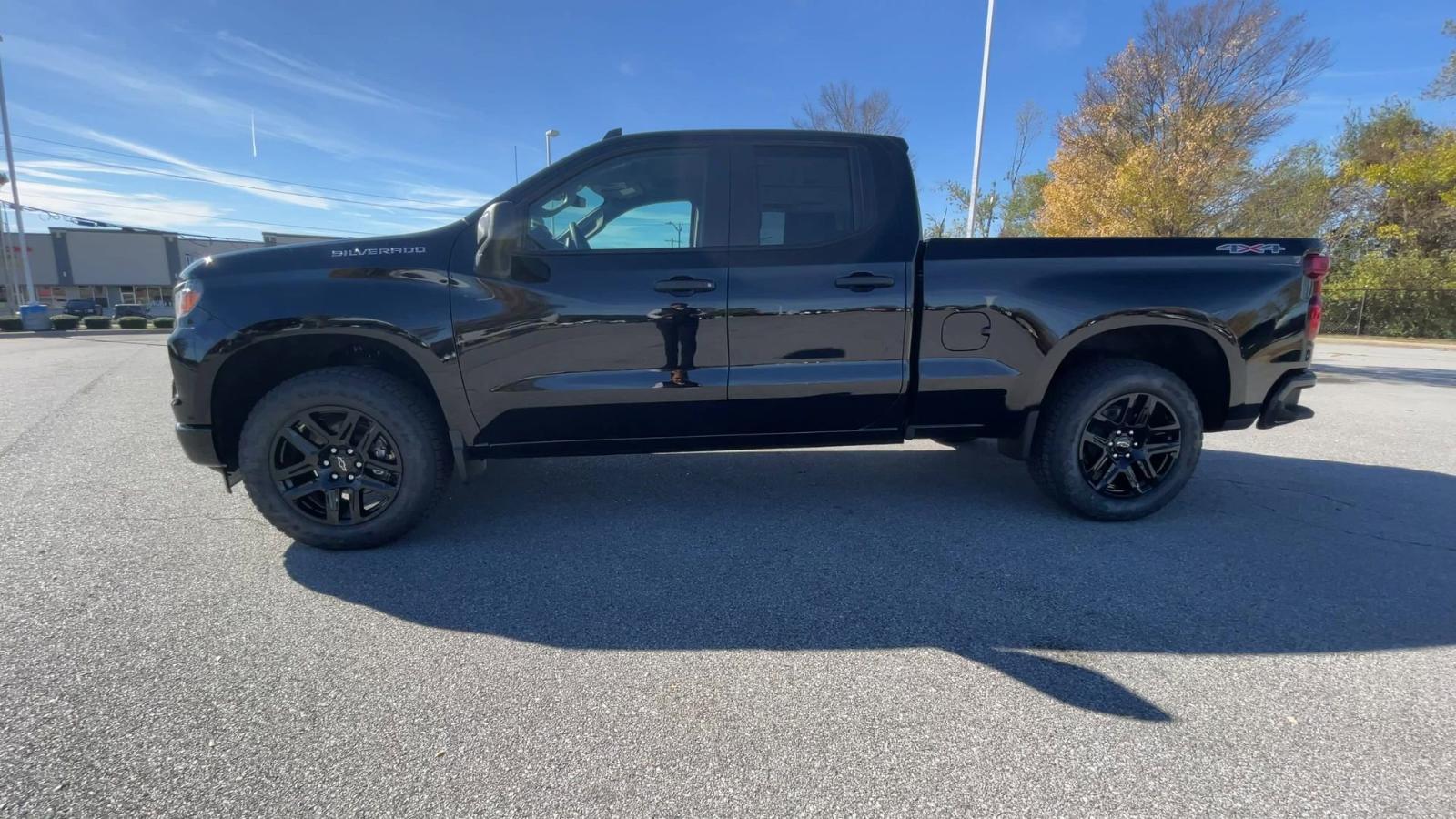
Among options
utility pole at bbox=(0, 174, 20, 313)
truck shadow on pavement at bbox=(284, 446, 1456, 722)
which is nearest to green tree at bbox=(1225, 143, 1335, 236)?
truck shadow on pavement at bbox=(284, 446, 1456, 722)

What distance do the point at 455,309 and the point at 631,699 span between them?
2007 mm

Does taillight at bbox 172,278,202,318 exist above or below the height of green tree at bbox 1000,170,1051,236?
below

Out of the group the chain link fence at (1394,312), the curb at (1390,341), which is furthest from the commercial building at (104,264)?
the chain link fence at (1394,312)

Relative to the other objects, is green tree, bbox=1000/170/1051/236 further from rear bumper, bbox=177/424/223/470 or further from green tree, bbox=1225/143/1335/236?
rear bumper, bbox=177/424/223/470

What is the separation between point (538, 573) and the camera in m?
2.97

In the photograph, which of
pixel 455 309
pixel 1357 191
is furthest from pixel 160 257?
pixel 1357 191

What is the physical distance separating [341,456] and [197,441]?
644 millimetres

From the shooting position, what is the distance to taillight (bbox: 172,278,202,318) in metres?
2.99

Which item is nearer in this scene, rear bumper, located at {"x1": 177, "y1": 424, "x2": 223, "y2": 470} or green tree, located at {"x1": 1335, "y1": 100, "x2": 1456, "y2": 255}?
rear bumper, located at {"x1": 177, "y1": 424, "x2": 223, "y2": 470}

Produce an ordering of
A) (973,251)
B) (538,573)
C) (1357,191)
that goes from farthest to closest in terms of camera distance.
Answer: (1357,191) → (973,251) → (538,573)

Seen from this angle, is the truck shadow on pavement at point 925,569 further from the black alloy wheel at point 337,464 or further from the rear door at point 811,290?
the rear door at point 811,290

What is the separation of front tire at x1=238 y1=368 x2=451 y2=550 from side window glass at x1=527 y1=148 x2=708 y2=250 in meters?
1.18

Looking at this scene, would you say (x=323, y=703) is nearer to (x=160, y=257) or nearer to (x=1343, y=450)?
(x=1343, y=450)

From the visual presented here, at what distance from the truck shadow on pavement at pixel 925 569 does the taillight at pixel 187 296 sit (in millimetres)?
1264
